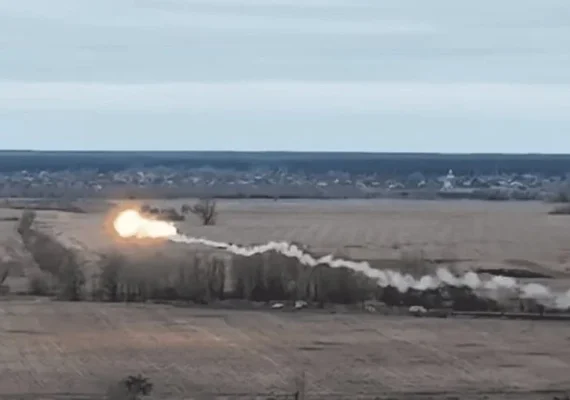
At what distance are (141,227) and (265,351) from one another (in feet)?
178

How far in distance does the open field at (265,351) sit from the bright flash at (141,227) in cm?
3259

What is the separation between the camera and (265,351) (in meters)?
60.8

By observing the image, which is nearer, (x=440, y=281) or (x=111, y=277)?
(x=440, y=281)

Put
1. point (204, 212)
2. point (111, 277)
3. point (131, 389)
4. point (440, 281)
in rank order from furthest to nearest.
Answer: point (204, 212), point (111, 277), point (440, 281), point (131, 389)

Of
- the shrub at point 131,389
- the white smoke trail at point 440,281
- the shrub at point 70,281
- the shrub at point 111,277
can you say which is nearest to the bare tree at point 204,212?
the white smoke trail at point 440,281

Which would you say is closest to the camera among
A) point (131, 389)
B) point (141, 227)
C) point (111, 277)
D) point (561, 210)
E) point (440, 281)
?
point (131, 389)

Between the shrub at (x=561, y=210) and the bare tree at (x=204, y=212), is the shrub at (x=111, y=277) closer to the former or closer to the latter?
the bare tree at (x=204, y=212)

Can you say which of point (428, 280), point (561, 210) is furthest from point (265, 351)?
point (561, 210)

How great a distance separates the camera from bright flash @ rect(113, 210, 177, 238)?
354 feet

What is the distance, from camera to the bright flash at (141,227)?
10788 cm

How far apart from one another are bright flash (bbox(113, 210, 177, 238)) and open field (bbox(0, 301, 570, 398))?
32590mm

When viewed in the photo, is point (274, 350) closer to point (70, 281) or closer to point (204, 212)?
point (70, 281)

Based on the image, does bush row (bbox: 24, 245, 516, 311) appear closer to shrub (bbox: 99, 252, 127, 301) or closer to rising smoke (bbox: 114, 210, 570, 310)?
shrub (bbox: 99, 252, 127, 301)

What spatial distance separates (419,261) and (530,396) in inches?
1499
